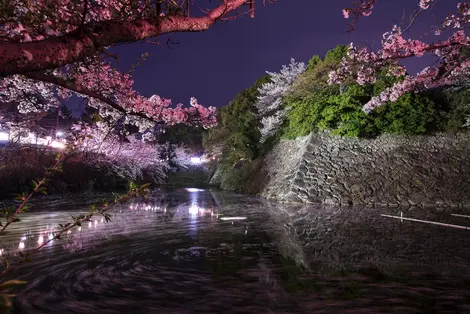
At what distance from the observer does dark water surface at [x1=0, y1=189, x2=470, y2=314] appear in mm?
3520

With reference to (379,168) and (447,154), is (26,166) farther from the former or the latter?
(447,154)

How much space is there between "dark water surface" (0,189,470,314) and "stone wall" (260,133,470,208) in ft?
22.1

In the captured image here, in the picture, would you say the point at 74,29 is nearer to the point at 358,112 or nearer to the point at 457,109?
the point at 358,112

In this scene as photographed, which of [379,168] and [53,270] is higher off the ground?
[379,168]

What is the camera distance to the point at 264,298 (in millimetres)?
3691

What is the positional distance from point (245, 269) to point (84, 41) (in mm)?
3634

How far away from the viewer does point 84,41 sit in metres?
3.38

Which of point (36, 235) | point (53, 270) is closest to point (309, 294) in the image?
point (53, 270)

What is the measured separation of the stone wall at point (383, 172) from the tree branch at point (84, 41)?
12334 millimetres

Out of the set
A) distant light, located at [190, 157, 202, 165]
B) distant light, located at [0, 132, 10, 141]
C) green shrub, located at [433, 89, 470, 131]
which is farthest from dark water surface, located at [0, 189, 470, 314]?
distant light, located at [190, 157, 202, 165]

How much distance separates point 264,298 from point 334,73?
7508mm

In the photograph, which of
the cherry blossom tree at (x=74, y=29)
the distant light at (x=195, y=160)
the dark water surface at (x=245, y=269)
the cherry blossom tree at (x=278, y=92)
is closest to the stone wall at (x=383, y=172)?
the cherry blossom tree at (x=278, y=92)

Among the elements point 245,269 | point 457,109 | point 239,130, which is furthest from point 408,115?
point 245,269

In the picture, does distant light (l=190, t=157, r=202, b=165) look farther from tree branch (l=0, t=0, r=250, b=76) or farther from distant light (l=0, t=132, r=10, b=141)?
tree branch (l=0, t=0, r=250, b=76)
